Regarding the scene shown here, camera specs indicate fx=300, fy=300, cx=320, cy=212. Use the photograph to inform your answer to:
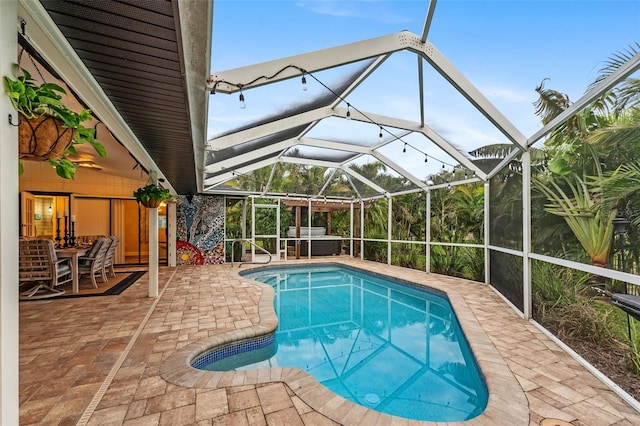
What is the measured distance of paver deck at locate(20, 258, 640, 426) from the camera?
2217 mm

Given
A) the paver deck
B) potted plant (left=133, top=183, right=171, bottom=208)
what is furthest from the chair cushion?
potted plant (left=133, top=183, right=171, bottom=208)

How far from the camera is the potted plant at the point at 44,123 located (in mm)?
1331

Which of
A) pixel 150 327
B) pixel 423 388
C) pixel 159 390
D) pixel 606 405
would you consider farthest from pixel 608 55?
pixel 150 327

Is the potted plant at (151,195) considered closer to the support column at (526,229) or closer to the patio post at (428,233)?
the support column at (526,229)

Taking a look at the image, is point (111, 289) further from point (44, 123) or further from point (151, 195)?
point (44, 123)

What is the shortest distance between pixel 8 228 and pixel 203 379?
206 cm

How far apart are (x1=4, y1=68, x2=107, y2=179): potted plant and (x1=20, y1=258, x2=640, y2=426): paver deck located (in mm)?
1877

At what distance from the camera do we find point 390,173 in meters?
9.67

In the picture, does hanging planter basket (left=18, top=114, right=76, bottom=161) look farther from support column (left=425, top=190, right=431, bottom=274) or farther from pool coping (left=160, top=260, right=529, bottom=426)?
support column (left=425, top=190, right=431, bottom=274)

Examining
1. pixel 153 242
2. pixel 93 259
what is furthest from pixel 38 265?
pixel 153 242

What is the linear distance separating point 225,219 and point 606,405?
1043cm

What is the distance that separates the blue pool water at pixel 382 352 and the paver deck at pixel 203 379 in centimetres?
36

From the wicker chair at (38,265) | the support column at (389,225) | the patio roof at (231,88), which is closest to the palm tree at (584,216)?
the patio roof at (231,88)

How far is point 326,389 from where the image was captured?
259cm
